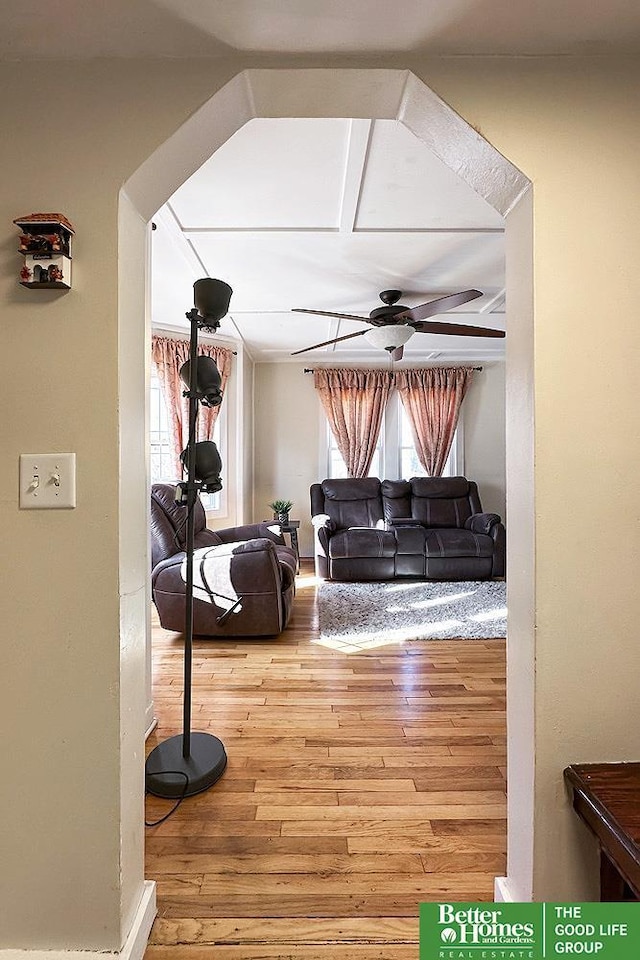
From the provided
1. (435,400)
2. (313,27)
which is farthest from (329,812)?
(435,400)

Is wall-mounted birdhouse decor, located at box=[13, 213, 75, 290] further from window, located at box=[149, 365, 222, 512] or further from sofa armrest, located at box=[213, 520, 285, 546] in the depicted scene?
window, located at box=[149, 365, 222, 512]

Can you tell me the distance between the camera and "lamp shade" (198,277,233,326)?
197 cm

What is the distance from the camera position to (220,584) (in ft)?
10.7

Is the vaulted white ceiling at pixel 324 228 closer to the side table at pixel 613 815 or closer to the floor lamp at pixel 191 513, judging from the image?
the floor lamp at pixel 191 513

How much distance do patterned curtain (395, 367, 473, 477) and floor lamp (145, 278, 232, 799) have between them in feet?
15.1

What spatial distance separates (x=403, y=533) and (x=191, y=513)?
3.51 meters

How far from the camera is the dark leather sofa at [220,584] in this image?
327 cm

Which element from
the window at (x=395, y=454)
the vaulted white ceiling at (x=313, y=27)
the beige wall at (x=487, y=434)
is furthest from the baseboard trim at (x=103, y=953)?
the beige wall at (x=487, y=434)

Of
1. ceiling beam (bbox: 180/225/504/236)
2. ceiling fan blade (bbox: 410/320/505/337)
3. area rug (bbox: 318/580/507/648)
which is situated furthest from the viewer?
ceiling fan blade (bbox: 410/320/505/337)

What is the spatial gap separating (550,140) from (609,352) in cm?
50

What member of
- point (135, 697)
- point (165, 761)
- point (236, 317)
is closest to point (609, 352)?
point (135, 697)

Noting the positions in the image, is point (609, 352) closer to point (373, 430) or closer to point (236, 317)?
point (236, 317)

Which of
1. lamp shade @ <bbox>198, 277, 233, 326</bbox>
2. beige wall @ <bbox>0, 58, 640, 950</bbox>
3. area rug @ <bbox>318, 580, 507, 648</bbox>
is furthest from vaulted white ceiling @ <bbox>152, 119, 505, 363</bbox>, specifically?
area rug @ <bbox>318, 580, 507, 648</bbox>

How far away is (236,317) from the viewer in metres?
4.70
